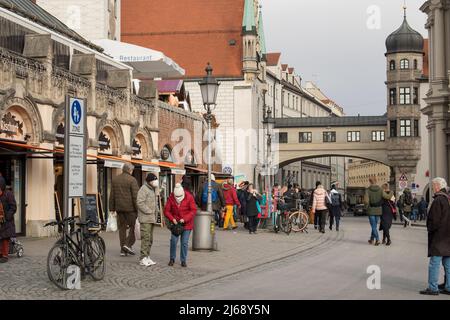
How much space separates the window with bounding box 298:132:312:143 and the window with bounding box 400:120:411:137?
392 inches

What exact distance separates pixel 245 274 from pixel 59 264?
404 centimetres

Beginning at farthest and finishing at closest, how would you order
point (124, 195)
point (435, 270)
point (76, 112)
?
point (124, 195), point (76, 112), point (435, 270)

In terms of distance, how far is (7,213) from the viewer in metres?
15.3

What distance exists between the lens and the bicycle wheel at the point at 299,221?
27562 millimetres

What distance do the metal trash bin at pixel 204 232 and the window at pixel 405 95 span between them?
62.0m

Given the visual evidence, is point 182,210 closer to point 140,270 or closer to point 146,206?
point 146,206

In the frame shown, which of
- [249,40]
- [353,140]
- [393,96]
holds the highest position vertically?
[249,40]

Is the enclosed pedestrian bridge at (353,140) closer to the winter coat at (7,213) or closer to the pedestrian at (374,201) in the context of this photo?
the pedestrian at (374,201)

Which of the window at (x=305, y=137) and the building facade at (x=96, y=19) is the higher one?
the building facade at (x=96, y=19)

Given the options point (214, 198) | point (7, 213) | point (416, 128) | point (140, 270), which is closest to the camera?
point (140, 270)

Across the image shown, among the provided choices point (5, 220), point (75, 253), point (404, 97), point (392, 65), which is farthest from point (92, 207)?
point (392, 65)

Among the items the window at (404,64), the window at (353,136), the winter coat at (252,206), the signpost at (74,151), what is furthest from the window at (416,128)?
the signpost at (74,151)
